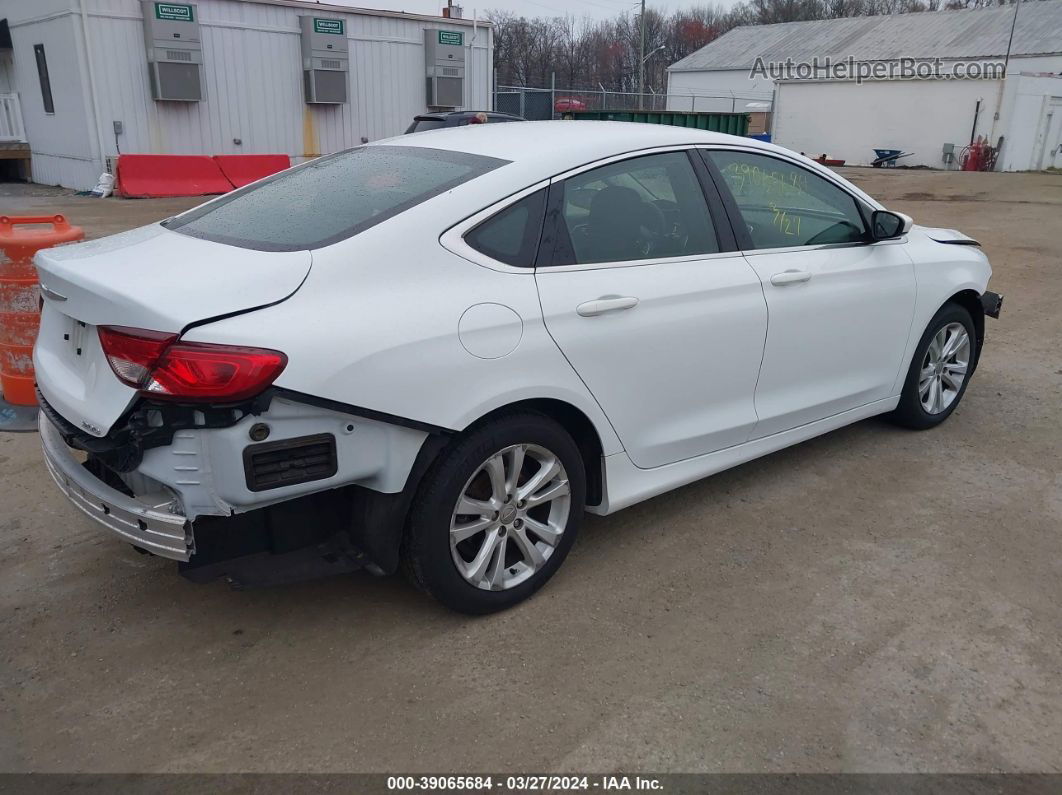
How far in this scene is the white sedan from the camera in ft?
8.32

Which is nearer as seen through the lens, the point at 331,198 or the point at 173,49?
the point at 331,198

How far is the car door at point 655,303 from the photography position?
3.19 m

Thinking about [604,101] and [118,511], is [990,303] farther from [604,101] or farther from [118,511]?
[604,101]

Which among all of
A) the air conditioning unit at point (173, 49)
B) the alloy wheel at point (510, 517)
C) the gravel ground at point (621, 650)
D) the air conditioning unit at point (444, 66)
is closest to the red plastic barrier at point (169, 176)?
the air conditioning unit at point (173, 49)

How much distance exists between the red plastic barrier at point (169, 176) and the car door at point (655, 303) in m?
15.3

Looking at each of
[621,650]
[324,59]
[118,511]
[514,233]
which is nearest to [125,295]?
[118,511]

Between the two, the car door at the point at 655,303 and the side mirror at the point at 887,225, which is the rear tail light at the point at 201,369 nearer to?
the car door at the point at 655,303

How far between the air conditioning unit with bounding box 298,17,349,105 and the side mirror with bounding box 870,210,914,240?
16954mm

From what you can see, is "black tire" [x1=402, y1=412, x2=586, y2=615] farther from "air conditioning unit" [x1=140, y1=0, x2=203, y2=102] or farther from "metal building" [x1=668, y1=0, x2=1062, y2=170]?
"metal building" [x1=668, y1=0, x2=1062, y2=170]

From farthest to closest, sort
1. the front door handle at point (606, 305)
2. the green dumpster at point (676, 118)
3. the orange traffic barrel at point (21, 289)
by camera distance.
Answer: the green dumpster at point (676, 118) < the orange traffic barrel at point (21, 289) < the front door handle at point (606, 305)

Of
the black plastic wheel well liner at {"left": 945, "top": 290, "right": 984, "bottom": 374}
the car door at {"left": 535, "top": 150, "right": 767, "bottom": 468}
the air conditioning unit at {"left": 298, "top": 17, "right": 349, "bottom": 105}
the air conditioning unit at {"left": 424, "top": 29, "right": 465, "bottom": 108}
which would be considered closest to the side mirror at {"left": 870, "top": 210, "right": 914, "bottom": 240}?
the black plastic wheel well liner at {"left": 945, "top": 290, "right": 984, "bottom": 374}

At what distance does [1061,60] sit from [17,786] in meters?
41.1

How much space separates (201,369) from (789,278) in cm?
253

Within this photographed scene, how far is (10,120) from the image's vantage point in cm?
1989
